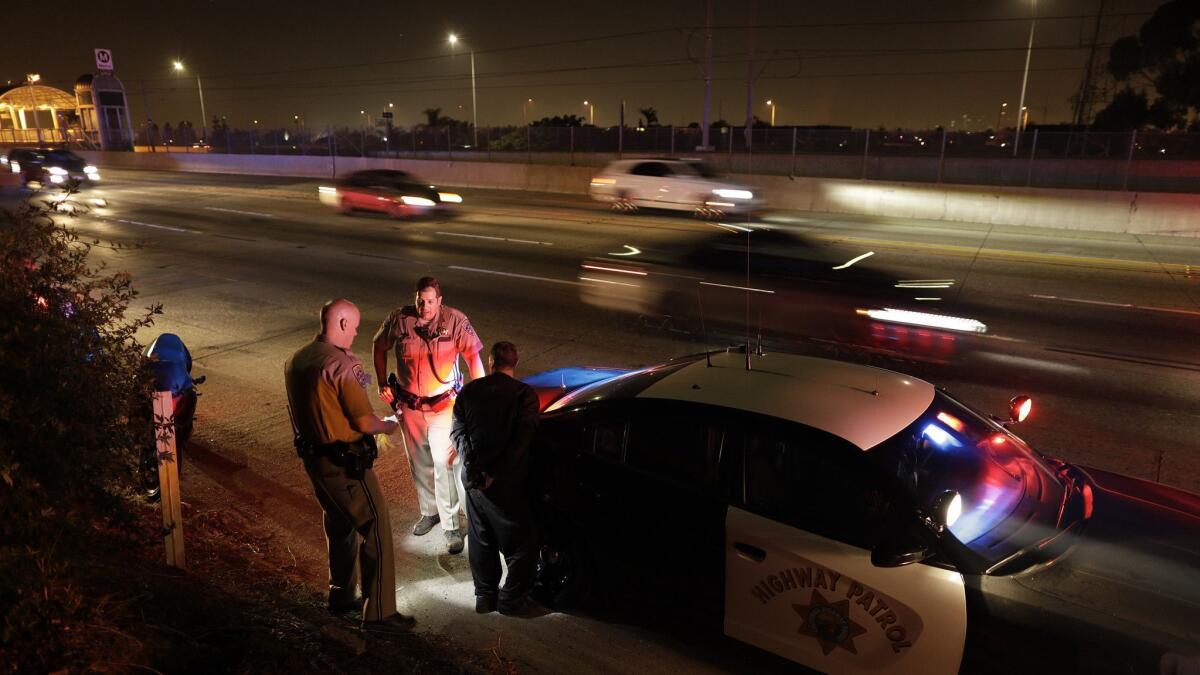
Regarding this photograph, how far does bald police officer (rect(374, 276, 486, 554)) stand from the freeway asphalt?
41 centimetres

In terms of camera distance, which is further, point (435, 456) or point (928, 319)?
point (928, 319)

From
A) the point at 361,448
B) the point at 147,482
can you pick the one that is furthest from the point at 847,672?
the point at 147,482

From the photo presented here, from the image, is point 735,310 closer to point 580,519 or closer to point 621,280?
point 621,280

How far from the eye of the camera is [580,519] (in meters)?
4.06

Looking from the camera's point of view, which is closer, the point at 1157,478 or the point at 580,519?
the point at 580,519

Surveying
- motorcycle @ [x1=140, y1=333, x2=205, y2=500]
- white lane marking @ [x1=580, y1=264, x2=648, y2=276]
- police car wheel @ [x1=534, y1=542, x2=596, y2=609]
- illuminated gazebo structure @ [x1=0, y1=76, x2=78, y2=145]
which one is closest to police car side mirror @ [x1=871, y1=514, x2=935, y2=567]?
police car wheel @ [x1=534, y1=542, x2=596, y2=609]

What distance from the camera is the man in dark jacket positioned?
4047 mm

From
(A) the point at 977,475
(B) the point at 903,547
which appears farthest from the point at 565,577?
(A) the point at 977,475

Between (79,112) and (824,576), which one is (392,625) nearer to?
(824,576)

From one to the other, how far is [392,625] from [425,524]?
1.22 metres

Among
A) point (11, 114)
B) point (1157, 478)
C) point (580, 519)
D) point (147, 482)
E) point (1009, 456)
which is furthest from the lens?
point (11, 114)

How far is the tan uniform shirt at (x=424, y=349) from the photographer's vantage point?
5039 mm

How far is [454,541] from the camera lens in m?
5.08

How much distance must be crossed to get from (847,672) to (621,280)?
1065 centimetres
